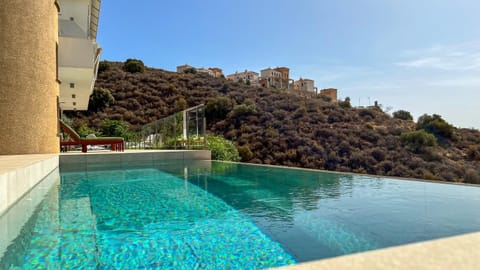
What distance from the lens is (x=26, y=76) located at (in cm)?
859

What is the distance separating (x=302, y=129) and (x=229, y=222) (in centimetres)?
2076

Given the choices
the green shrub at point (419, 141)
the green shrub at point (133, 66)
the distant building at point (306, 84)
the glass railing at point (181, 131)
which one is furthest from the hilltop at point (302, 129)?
the distant building at point (306, 84)

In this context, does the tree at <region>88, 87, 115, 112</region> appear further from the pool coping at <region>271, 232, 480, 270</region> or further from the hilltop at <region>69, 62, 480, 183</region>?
the pool coping at <region>271, 232, 480, 270</region>

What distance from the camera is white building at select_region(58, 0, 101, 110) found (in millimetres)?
10641

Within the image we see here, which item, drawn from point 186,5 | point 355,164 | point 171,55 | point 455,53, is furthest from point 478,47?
point 171,55

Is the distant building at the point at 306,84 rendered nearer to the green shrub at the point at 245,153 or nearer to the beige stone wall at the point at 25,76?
the green shrub at the point at 245,153

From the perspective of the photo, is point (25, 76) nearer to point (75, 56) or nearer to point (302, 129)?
point (75, 56)

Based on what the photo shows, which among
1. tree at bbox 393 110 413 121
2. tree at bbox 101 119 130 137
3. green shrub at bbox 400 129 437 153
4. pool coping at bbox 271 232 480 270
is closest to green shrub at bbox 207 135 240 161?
tree at bbox 101 119 130 137

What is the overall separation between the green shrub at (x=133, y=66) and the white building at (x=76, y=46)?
25.3 m

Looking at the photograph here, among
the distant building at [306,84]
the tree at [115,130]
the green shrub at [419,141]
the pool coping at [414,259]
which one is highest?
the distant building at [306,84]

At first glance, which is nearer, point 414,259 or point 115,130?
point 414,259

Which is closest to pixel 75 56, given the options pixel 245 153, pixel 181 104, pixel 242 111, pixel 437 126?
pixel 245 153

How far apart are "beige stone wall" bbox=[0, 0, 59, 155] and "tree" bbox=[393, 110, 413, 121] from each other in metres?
29.5

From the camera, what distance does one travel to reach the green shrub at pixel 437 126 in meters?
22.6
